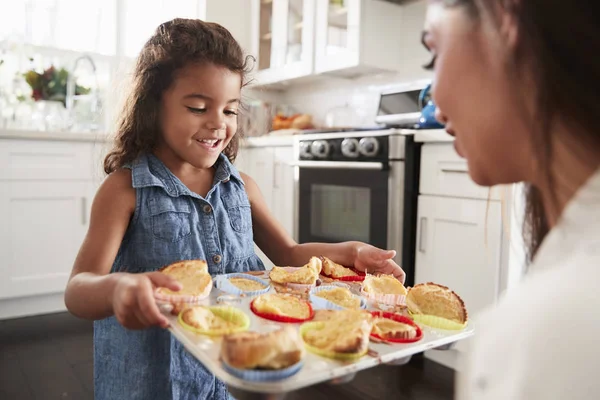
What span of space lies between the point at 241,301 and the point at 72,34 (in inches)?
129

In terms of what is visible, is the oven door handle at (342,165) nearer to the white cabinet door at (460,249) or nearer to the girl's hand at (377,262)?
the white cabinet door at (460,249)

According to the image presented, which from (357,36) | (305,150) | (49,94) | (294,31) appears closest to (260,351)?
(305,150)

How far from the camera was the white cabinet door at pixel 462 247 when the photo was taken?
1846 millimetres

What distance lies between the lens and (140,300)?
570mm

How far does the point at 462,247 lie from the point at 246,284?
4.46 feet

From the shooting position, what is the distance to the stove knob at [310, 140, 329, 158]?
2.54 meters

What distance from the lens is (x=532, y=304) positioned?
0.30 meters

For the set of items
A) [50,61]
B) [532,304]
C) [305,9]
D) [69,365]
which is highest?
[305,9]

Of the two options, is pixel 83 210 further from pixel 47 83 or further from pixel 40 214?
pixel 47 83

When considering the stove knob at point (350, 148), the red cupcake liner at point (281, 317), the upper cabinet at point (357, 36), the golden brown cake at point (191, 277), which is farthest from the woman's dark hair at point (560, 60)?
the upper cabinet at point (357, 36)

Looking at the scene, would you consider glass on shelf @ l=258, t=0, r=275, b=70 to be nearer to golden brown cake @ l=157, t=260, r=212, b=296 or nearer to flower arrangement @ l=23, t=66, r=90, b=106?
flower arrangement @ l=23, t=66, r=90, b=106

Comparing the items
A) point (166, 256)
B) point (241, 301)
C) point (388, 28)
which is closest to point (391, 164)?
point (388, 28)

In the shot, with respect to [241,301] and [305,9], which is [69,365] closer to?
[241,301]

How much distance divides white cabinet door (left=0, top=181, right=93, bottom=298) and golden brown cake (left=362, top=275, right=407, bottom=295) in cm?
224
